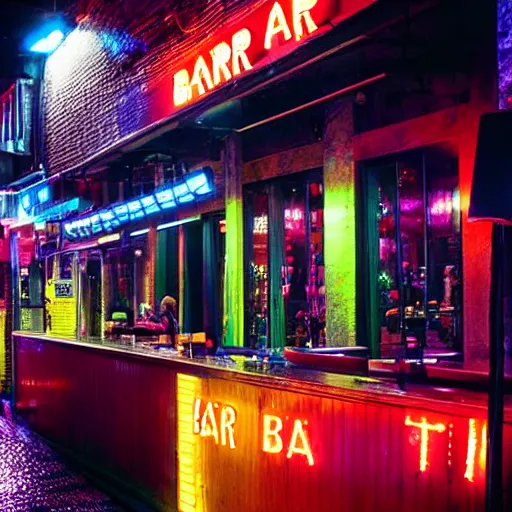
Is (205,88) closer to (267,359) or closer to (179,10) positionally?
(179,10)

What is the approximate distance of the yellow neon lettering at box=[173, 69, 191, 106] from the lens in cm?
946

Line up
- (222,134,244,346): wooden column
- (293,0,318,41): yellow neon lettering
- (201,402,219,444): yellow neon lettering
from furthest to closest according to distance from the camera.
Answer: (222,134,244,346): wooden column < (293,0,318,41): yellow neon lettering < (201,402,219,444): yellow neon lettering

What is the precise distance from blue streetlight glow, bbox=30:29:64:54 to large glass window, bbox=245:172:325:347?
8.94 m

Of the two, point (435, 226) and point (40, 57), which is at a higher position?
point (40, 57)

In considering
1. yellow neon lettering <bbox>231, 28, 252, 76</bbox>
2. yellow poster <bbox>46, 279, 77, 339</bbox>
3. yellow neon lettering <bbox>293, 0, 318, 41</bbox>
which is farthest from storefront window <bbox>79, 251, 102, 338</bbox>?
yellow neon lettering <bbox>293, 0, 318, 41</bbox>

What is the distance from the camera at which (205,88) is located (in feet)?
29.0

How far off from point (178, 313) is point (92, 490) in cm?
577

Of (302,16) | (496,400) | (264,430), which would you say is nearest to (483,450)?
(496,400)

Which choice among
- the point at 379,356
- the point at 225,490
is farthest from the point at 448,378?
the point at 379,356

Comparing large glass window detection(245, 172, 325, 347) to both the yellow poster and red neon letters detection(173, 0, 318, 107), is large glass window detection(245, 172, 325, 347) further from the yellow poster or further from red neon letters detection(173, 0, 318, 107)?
the yellow poster

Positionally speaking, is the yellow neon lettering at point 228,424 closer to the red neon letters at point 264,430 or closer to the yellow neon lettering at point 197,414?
the red neon letters at point 264,430

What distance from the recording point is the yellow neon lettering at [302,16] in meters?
6.70

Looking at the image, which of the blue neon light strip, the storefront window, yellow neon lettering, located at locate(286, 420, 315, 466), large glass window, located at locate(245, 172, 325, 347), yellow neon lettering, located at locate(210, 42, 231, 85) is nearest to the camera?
yellow neon lettering, located at locate(286, 420, 315, 466)

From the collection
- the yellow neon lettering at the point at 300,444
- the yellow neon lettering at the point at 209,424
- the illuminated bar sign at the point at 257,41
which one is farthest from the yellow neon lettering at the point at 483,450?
the illuminated bar sign at the point at 257,41
